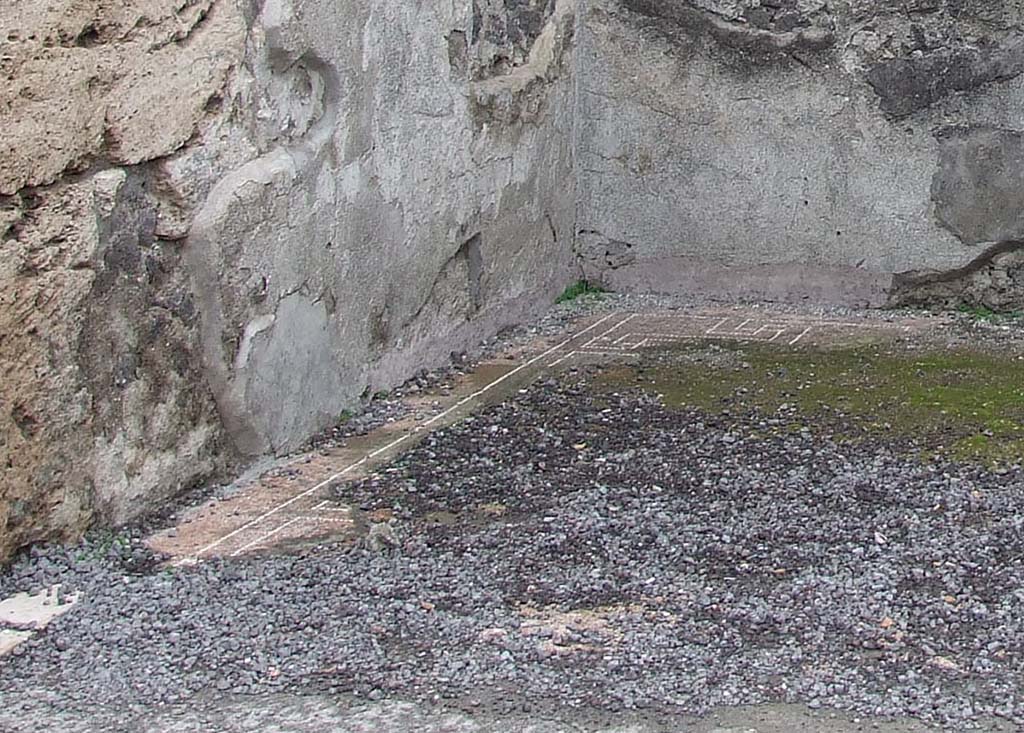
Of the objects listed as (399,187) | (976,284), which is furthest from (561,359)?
(976,284)

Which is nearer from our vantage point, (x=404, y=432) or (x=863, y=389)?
(x=404, y=432)

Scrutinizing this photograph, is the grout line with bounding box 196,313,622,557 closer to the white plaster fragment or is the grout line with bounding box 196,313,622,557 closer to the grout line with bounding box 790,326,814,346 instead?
the white plaster fragment

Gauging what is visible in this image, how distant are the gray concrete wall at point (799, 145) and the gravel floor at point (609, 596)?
186cm

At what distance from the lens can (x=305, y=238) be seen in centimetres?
373

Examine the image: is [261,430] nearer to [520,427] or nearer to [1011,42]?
[520,427]

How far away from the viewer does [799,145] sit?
5402mm

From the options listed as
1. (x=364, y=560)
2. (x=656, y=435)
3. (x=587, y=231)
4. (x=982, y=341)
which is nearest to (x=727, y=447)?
(x=656, y=435)

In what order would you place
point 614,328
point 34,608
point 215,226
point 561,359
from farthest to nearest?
1. point 614,328
2. point 561,359
3. point 215,226
4. point 34,608

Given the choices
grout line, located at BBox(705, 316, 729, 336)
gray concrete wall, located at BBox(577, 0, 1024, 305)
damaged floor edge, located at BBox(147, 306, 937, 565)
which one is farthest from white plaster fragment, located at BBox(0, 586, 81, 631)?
gray concrete wall, located at BBox(577, 0, 1024, 305)

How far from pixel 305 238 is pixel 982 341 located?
232 centimetres

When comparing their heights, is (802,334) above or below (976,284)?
below

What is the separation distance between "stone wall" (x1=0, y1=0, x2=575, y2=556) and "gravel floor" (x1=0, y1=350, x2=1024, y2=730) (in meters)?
0.28

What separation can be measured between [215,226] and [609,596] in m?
1.24

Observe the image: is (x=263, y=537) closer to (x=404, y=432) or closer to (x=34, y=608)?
(x=34, y=608)
